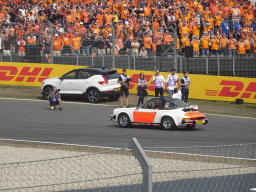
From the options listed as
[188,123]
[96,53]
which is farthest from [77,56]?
[188,123]

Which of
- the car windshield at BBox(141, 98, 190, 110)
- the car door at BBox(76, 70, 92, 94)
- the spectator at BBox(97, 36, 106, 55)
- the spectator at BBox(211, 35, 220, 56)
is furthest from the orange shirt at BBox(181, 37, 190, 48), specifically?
the car windshield at BBox(141, 98, 190, 110)

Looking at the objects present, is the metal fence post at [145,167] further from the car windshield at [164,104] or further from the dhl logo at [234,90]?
the dhl logo at [234,90]

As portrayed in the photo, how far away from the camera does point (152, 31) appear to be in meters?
24.0

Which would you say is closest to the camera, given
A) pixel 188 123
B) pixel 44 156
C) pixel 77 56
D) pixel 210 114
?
pixel 44 156

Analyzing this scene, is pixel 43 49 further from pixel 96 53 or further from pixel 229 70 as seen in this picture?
pixel 229 70

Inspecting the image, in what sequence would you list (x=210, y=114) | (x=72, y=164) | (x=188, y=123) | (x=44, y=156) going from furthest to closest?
(x=210, y=114) → (x=188, y=123) → (x=44, y=156) → (x=72, y=164)

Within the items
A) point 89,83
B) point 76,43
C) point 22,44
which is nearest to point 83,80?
point 89,83

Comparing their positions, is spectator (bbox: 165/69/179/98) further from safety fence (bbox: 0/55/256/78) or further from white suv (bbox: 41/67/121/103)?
white suv (bbox: 41/67/121/103)

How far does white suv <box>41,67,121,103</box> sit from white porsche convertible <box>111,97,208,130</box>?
213 inches

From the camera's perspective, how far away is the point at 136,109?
16891mm

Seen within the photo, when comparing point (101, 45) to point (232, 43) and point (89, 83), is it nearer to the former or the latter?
point (89, 83)

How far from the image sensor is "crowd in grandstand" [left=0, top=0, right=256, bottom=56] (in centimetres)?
2397

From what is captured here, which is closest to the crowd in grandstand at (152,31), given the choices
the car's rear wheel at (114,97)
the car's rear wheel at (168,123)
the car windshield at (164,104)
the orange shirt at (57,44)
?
the orange shirt at (57,44)

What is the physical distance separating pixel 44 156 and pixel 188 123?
5.72 meters
